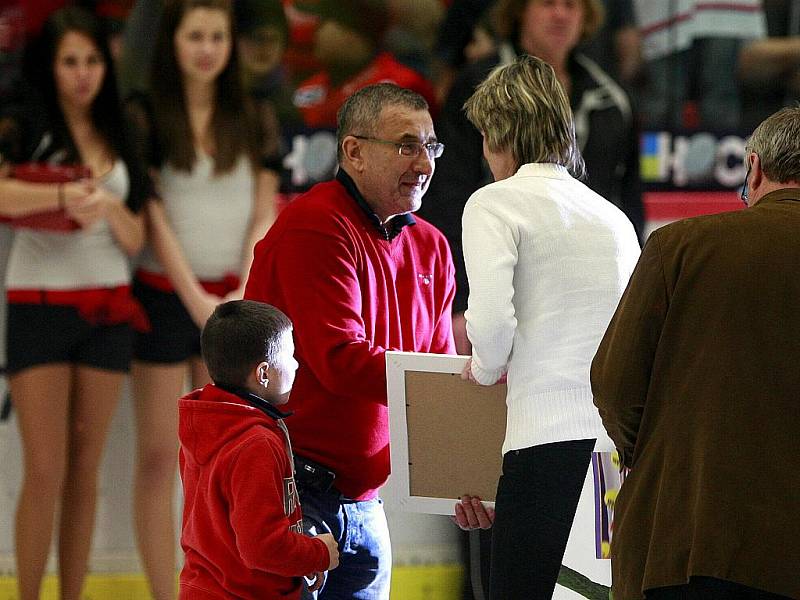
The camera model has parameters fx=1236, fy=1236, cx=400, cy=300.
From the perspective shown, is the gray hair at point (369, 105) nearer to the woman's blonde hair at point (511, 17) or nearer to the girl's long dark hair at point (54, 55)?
the girl's long dark hair at point (54, 55)

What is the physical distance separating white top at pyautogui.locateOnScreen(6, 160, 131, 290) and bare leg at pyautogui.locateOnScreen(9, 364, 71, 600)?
28cm

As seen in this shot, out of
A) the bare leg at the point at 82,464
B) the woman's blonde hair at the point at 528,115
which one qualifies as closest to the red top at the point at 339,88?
the bare leg at the point at 82,464

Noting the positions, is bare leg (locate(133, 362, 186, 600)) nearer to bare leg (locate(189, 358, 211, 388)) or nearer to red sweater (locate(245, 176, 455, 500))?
bare leg (locate(189, 358, 211, 388))

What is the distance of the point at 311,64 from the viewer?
416 centimetres

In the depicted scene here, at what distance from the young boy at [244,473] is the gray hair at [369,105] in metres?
0.51

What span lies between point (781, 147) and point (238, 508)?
1010mm

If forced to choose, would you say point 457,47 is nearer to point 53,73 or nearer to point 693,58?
point 693,58

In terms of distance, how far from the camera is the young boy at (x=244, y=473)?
1996 mm

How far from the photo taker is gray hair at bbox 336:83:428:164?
2.46m

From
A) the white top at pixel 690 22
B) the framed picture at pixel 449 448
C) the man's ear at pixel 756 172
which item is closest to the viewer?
the man's ear at pixel 756 172

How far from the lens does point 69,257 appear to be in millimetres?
3930

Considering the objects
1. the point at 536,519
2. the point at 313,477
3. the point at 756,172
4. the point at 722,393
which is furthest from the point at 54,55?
the point at 722,393

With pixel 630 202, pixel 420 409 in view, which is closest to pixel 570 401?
pixel 420 409

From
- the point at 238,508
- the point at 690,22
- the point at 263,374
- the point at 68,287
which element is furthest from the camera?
the point at 690,22
